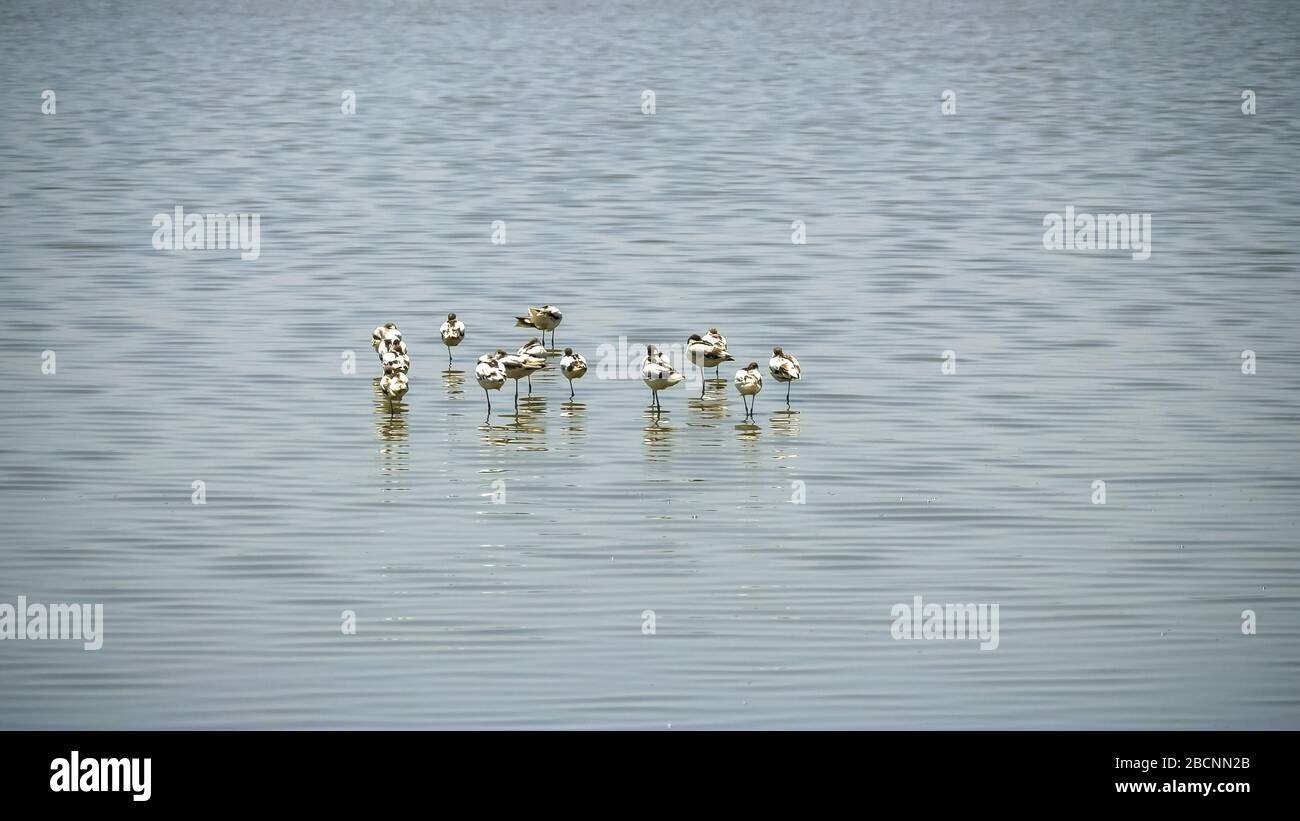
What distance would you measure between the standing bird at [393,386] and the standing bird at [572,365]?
69.0 inches

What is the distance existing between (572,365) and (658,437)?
221cm

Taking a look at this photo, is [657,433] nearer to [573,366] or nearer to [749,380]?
[749,380]

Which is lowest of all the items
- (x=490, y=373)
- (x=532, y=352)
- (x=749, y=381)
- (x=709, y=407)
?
(x=709, y=407)

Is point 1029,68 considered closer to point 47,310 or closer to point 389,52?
point 389,52

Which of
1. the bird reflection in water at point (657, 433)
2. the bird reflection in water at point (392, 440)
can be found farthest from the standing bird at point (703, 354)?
the bird reflection in water at point (392, 440)

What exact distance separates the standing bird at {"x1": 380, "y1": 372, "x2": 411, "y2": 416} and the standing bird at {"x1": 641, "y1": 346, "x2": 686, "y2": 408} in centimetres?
261

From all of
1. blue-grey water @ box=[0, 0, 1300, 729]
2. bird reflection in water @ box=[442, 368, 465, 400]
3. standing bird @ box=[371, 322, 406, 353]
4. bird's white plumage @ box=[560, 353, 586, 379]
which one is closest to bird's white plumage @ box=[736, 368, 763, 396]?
blue-grey water @ box=[0, 0, 1300, 729]

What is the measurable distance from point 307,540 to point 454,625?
2.60m

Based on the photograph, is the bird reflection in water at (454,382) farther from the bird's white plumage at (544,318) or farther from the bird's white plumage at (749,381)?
the bird's white plumage at (749,381)

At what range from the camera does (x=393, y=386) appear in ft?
74.8

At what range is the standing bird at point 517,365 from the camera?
22531mm

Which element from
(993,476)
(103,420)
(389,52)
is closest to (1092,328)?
(993,476)

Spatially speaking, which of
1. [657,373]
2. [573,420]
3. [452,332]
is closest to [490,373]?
[573,420]

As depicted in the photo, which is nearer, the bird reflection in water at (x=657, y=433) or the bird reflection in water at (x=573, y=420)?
the bird reflection in water at (x=657, y=433)
